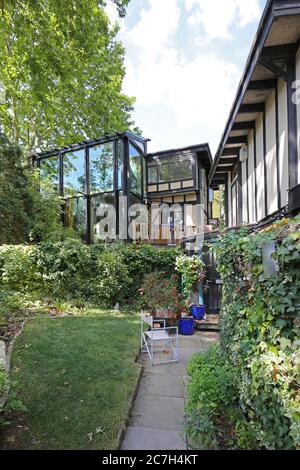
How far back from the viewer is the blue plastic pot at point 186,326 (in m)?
6.78

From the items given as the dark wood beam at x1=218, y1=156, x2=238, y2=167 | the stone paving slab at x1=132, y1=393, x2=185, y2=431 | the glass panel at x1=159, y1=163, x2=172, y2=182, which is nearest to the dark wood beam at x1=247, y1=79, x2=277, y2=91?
the dark wood beam at x1=218, y1=156, x2=238, y2=167

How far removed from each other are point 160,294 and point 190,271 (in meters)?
1.20

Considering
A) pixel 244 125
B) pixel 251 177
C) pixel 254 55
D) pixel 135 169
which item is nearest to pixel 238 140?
pixel 244 125

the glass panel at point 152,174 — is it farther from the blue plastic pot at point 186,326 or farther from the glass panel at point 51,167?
the blue plastic pot at point 186,326

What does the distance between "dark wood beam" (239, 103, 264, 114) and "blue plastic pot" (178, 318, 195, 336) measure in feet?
16.3

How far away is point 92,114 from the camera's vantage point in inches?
571

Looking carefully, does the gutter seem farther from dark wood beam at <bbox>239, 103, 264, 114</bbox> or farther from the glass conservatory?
the glass conservatory

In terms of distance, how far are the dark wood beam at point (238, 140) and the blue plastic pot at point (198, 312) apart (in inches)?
184

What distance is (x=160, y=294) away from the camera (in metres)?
7.04

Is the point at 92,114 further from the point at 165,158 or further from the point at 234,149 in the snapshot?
the point at 234,149

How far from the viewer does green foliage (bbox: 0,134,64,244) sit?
11516mm

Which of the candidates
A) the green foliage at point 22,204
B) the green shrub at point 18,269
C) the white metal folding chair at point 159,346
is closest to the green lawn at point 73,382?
the white metal folding chair at point 159,346
